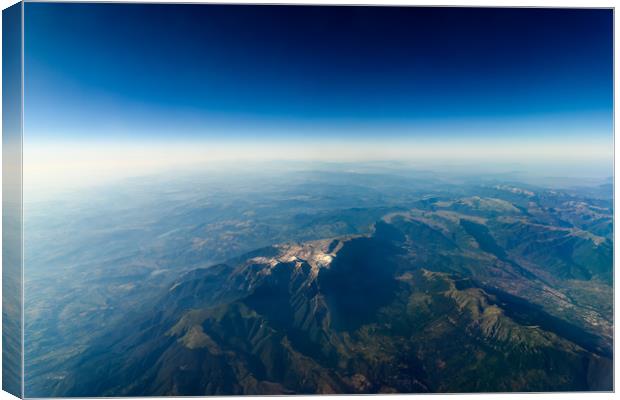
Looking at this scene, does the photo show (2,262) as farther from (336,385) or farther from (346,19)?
(336,385)

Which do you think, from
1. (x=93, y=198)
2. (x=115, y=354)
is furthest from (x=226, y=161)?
(x=115, y=354)

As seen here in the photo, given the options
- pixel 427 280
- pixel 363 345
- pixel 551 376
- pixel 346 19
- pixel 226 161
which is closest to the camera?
pixel 346 19

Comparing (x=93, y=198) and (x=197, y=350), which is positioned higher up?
(x=93, y=198)

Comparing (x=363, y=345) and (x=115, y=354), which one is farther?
(x=115, y=354)

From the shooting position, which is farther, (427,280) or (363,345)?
(427,280)

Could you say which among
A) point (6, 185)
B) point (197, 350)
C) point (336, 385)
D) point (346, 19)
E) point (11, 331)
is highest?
point (346, 19)

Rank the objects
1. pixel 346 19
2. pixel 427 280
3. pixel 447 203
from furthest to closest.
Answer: pixel 447 203
pixel 427 280
pixel 346 19

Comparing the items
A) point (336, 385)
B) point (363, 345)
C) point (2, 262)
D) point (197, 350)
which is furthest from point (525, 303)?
point (2, 262)

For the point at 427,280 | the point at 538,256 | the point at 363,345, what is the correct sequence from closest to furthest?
the point at 363,345 → the point at 427,280 → the point at 538,256

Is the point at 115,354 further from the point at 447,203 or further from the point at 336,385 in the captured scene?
the point at 447,203

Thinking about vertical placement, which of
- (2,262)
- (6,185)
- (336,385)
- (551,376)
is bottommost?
(336,385)
